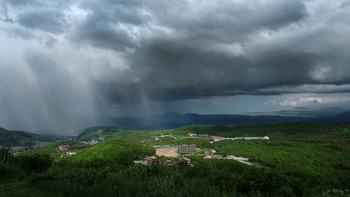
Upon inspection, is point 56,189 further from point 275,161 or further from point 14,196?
point 275,161

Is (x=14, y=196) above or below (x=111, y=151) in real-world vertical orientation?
above

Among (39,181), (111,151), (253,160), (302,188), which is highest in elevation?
(39,181)

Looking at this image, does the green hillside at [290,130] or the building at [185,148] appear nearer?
the building at [185,148]

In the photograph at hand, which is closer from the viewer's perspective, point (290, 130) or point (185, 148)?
point (185, 148)

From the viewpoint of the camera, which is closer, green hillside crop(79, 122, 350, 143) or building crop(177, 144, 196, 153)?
building crop(177, 144, 196, 153)

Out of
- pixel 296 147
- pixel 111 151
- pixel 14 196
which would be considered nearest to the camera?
pixel 14 196

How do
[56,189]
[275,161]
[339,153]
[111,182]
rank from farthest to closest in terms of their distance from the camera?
[339,153] < [275,161] < [111,182] < [56,189]

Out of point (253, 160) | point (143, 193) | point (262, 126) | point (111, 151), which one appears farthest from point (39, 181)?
point (262, 126)

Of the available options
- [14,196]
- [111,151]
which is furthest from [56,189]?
[111,151]

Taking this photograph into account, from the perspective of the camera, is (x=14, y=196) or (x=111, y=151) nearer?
(x=14, y=196)
